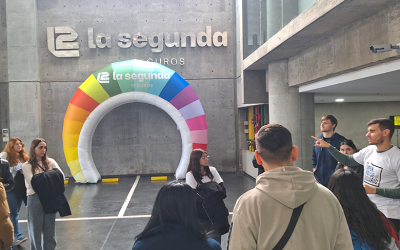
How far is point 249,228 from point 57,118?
30.5ft

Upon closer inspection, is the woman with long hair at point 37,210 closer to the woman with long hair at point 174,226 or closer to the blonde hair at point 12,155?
the blonde hair at point 12,155

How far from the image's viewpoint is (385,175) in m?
2.82

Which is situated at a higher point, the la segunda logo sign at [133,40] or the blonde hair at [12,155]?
the la segunda logo sign at [133,40]

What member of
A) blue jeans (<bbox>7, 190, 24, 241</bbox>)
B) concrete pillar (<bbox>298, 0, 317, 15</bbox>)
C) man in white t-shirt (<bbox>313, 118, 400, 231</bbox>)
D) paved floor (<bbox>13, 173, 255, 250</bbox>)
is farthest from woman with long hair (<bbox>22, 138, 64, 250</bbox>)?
concrete pillar (<bbox>298, 0, 317, 15</bbox>)

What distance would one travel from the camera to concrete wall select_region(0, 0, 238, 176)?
9.37 metres

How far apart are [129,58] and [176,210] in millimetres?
8545

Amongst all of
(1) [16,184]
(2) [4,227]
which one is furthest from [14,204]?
(2) [4,227]

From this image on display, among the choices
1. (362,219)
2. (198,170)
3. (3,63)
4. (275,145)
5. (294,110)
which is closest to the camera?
(275,145)

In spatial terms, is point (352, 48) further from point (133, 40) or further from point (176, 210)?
point (133, 40)

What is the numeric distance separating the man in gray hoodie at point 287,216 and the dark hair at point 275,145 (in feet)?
→ 0.21

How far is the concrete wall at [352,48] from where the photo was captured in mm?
3424

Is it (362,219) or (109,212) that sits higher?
(362,219)

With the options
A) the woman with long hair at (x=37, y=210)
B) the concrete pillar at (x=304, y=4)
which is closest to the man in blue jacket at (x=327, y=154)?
the concrete pillar at (x=304, y=4)

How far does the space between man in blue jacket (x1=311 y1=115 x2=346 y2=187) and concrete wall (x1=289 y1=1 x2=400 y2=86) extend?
826mm
